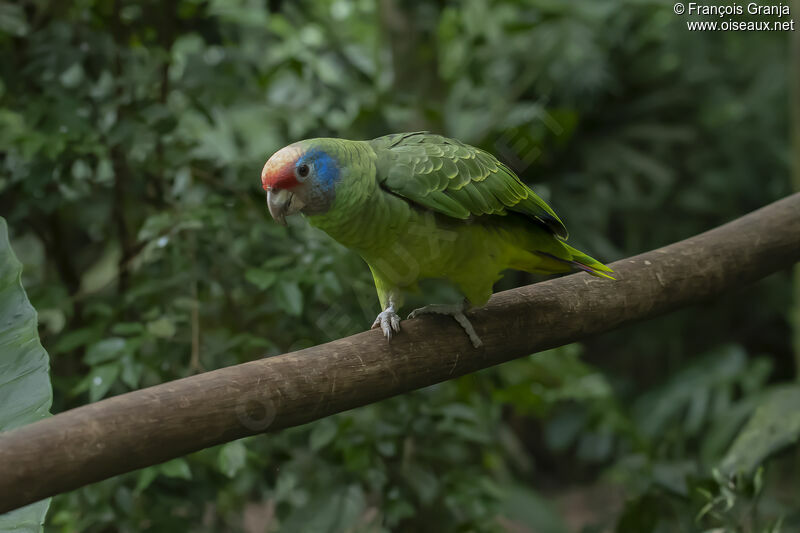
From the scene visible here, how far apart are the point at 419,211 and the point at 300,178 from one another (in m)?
0.27

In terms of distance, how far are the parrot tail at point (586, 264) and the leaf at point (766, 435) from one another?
794 millimetres

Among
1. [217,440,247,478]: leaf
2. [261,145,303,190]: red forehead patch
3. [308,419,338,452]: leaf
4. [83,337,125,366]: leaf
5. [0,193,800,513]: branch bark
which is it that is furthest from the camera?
[308,419,338,452]: leaf

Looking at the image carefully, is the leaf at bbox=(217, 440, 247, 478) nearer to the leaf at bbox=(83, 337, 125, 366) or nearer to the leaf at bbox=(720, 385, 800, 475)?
the leaf at bbox=(83, 337, 125, 366)

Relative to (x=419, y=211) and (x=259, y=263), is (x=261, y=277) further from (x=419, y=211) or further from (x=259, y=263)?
(x=419, y=211)

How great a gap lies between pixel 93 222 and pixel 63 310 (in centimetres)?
33

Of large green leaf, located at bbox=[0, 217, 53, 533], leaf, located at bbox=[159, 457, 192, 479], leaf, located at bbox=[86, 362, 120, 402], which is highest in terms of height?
large green leaf, located at bbox=[0, 217, 53, 533]

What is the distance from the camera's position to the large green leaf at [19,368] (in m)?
1.24

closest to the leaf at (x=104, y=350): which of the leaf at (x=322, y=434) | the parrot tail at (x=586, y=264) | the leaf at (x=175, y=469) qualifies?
the leaf at (x=175, y=469)

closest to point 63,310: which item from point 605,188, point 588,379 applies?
point 588,379

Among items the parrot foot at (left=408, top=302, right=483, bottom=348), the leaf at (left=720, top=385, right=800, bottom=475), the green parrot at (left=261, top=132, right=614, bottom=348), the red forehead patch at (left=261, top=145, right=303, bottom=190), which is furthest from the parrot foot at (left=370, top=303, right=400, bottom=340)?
the leaf at (left=720, top=385, right=800, bottom=475)

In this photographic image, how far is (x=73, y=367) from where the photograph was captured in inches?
76.4

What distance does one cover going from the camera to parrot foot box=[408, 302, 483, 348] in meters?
1.40

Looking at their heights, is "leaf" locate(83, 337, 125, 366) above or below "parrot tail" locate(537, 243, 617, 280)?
below

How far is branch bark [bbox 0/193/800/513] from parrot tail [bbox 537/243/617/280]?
0.04 meters
